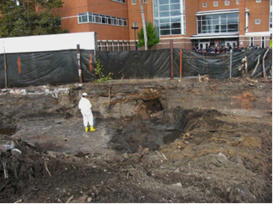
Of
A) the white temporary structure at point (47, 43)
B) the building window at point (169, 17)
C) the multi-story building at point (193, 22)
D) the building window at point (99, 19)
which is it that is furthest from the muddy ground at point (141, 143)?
the building window at point (169, 17)

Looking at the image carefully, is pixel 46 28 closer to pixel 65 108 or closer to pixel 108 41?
pixel 108 41

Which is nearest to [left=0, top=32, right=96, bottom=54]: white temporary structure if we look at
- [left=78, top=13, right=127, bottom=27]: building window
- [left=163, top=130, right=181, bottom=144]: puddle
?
[left=163, top=130, right=181, bottom=144]: puddle

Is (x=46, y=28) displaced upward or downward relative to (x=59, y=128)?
upward

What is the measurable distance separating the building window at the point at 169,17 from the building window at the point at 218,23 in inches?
198

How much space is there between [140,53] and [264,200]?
10.4m

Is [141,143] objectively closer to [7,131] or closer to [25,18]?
[7,131]

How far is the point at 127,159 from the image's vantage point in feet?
24.8

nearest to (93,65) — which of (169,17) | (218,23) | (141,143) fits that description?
(141,143)

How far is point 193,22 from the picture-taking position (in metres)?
39.2

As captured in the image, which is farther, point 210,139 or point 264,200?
point 210,139

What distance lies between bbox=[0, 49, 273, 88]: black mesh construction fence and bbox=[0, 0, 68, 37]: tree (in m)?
13.3

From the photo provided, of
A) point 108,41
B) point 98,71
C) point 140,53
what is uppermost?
point 108,41

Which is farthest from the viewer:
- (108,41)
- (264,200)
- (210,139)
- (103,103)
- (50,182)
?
(108,41)

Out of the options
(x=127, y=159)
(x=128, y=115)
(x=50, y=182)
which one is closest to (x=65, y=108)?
(x=128, y=115)
